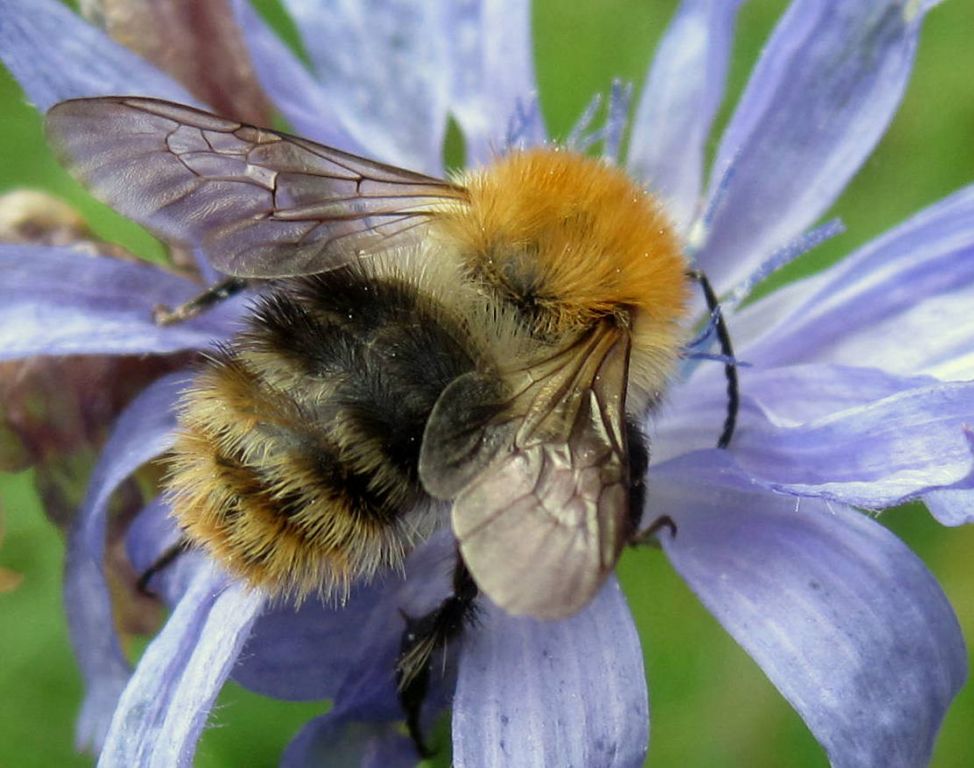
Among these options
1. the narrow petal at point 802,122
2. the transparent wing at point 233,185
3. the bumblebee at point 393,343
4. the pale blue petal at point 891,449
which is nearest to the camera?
the bumblebee at point 393,343

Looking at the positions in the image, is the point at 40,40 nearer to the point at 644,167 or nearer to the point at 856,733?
the point at 644,167

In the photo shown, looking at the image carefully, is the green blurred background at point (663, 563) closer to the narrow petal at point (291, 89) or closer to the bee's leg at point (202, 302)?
the bee's leg at point (202, 302)

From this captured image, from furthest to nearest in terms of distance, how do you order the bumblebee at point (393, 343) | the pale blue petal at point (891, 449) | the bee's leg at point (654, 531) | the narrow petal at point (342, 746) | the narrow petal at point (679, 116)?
the narrow petal at point (679, 116)
the bee's leg at point (654, 531)
the narrow petal at point (342, 746)
the pale blue petal at point (891, 449)
the bumblebee at point (393, 343)

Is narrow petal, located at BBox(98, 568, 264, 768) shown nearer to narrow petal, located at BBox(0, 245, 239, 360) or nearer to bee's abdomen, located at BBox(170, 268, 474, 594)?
bee's abdomen, located at BBox(170, 268, 474, 594)

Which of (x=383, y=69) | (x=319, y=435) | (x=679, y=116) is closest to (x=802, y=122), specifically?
(x=679, y=116)

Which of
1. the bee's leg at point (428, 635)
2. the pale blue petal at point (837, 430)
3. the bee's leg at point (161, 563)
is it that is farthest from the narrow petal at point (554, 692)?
the bee's leg at point (161, 563)

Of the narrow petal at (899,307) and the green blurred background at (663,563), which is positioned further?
the green blurred background at (663,563)

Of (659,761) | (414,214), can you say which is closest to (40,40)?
(414,214)
